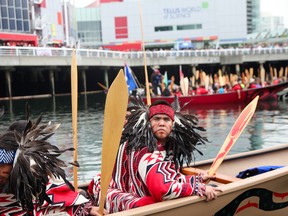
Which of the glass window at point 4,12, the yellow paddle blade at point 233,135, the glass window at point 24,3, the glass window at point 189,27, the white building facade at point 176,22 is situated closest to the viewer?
the yellow paddle blade at point 233,135

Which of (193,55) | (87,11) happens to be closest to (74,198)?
(193,55)

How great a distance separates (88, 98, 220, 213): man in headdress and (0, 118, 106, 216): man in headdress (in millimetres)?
630

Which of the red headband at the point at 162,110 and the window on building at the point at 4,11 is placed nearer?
the red headband at the point at 162,110

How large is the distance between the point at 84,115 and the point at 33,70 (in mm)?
15176

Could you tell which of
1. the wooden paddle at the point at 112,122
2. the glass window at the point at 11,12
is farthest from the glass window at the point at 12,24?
the wooden paddle at the point at 112,122

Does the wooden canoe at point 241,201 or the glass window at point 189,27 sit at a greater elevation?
the glass window at point 189,27

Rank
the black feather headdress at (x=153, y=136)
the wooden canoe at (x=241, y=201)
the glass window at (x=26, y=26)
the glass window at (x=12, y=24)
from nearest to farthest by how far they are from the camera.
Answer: the wooden canoe at (x=241, y=201)
the black feather headdress at (x=153, y=136)
the glass window at (x=12, y=24)
the glass window at (x=26, y=26)

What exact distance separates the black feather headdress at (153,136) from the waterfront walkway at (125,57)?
73.8 ft

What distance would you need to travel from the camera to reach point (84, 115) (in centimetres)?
1881

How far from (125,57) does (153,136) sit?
2970 centimetres

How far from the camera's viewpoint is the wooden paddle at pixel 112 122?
3.11 m

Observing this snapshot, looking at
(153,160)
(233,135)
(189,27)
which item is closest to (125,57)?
(233,135)

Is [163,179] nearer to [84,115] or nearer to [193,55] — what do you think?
[84,115]

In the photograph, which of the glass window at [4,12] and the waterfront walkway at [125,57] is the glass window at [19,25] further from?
the waterfront walkway at [125,57]
